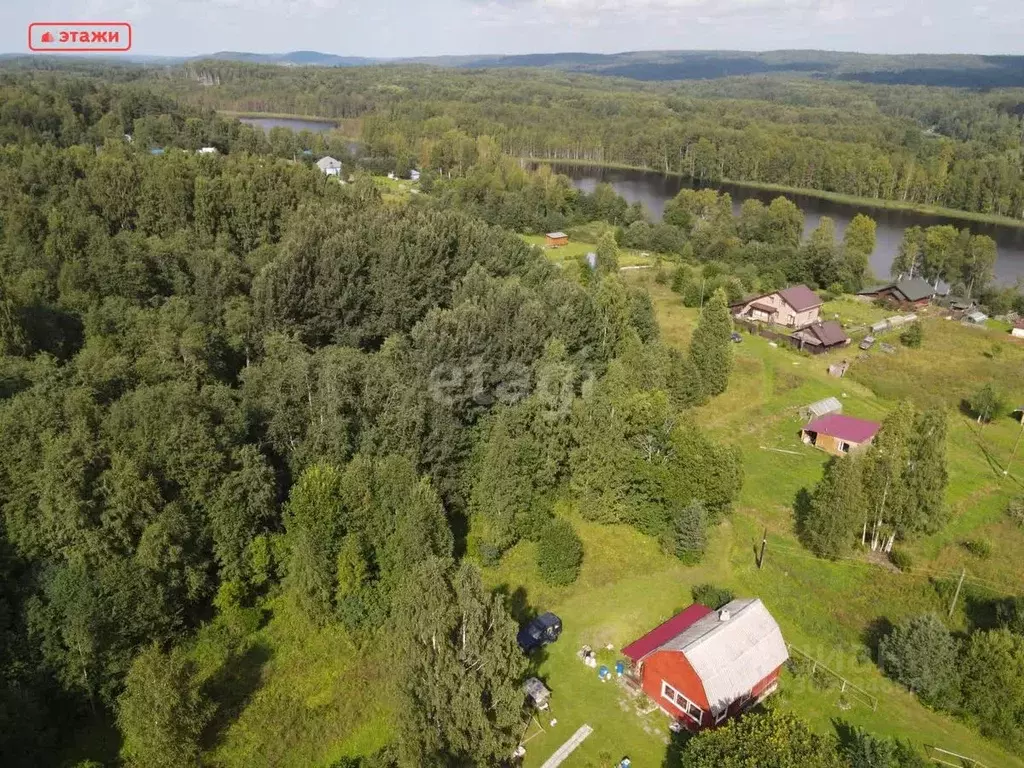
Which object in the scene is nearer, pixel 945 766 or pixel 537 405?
pixel 945 766

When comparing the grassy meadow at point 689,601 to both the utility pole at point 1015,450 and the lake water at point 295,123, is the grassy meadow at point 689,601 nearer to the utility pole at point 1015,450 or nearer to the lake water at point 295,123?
the utility pole at point 1015,450

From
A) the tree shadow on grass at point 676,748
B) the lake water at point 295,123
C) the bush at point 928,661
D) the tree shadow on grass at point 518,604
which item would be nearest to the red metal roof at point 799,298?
the bush at point 928,661

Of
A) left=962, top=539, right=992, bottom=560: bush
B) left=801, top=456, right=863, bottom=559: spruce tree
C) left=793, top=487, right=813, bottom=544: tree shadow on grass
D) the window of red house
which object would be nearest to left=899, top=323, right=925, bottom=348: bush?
left=793, top=487, right=813, bottom=544: tree shadow on grass

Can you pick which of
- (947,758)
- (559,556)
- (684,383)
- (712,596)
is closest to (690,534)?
(712,596)

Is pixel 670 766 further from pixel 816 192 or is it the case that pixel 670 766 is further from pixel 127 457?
pixel 816 192

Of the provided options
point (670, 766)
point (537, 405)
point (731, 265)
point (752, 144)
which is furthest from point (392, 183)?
point (670, 766)

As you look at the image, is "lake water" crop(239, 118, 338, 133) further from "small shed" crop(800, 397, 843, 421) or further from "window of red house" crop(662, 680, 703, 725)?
"window of red house" crop(662, 680, 703, 725)

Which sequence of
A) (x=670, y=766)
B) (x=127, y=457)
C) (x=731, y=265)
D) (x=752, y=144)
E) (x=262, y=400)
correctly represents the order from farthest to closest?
(x=752, y=144), (x=731, y=265), (x=262, y=400), (x=127, y=457), (x=670, y=766)
